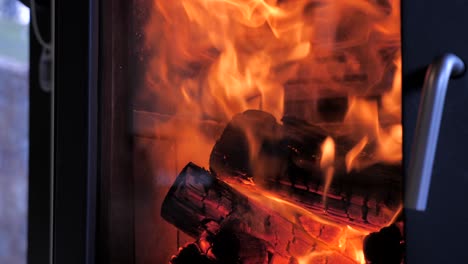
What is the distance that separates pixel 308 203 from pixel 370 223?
0.31ft

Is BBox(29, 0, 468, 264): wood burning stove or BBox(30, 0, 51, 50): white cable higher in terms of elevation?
BBox(30, 0, 51, 50): white cable

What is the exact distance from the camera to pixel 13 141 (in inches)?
39.9

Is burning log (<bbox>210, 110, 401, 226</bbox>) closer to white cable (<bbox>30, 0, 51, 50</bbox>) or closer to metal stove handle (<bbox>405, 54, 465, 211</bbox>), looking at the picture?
metal stove handle (<bbox>405, 54, 465, 211</bbox>)

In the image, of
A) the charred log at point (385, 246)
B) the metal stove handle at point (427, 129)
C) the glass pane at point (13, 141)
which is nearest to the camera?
the metal stove handle at point (427, 129)

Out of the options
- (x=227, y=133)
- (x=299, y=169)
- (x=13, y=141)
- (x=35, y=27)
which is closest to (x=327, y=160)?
(x=299, y=169)

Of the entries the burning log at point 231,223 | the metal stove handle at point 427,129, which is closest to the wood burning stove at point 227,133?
the burning log at point 231,223

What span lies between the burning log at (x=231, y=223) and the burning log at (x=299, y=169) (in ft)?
0.11

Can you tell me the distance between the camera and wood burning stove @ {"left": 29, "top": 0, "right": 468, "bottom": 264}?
0.61 m

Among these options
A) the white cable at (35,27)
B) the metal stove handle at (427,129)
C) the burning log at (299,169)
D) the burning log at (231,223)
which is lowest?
the burning log at (231,223)

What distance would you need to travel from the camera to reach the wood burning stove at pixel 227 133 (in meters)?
0.61

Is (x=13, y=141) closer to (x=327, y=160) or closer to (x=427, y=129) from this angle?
(x=327, y=160)

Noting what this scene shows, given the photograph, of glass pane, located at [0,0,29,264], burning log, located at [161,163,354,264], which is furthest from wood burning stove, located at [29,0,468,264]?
glass pane, located at [0,0,29,264]

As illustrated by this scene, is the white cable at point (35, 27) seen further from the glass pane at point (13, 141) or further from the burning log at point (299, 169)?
the burning log at point (299, 169)

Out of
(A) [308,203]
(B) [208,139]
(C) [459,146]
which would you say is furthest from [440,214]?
(B) [208,139]
